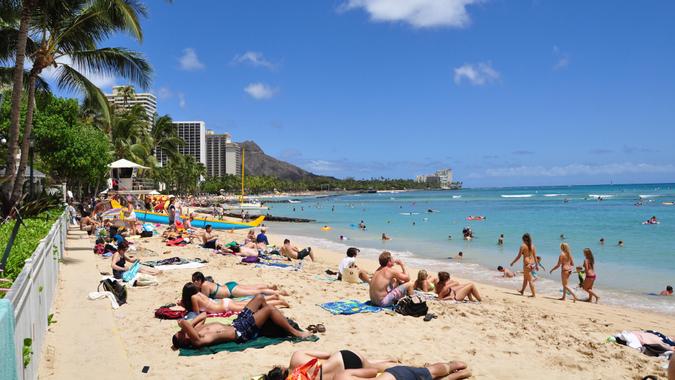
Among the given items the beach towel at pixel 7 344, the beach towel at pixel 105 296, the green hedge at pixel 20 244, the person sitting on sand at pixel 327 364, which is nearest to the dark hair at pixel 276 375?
the person sitting on sand at pixel 327 364

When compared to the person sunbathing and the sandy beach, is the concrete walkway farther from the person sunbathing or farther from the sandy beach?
the person sunbathing

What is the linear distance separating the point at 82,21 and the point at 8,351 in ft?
37.5

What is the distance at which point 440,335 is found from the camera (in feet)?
21.7

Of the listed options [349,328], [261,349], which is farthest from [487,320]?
[261,349]

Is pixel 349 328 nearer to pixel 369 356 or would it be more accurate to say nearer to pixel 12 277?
pixel 369 356

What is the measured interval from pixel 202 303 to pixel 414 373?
372 centimetres

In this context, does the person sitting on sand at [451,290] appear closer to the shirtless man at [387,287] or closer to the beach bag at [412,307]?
the shirtless man at [387,287]

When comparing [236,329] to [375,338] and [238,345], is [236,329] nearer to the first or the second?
[238,345]

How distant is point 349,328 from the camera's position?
679 centimetres

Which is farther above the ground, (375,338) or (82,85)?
(82,85)

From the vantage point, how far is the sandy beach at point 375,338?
517cm

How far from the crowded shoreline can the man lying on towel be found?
0.66 ft

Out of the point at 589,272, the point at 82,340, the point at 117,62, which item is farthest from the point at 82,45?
the point at 589,272

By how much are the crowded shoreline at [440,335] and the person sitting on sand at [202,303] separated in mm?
353
